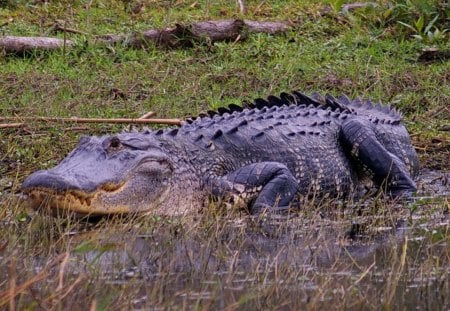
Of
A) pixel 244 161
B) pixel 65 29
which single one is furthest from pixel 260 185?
pixel 65 29

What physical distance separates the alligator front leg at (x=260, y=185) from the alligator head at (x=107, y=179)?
0.33 m

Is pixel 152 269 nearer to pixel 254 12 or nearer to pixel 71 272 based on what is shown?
pixel 71 272

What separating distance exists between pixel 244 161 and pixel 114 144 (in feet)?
3.04

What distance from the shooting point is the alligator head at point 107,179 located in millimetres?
4941

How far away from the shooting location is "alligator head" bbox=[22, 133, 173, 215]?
494cm

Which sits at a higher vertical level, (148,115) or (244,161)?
(244,161)

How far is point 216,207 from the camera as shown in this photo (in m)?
5.61

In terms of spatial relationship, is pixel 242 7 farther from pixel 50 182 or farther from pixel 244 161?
pixel 50 182

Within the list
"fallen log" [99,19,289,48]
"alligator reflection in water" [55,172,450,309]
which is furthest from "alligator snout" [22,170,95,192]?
"fallen log" [99,19,289,48]

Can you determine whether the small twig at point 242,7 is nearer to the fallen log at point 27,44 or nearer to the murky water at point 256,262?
the fallen log at point 27,44

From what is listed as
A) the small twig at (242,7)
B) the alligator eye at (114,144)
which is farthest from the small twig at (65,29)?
the alligator eye at (114,144)

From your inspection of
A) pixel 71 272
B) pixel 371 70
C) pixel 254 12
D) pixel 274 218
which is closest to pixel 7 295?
pixel 71 272

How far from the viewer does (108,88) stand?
8602 millimetres

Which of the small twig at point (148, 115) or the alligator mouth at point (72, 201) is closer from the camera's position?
the alligator mouth at point (72, 201)
